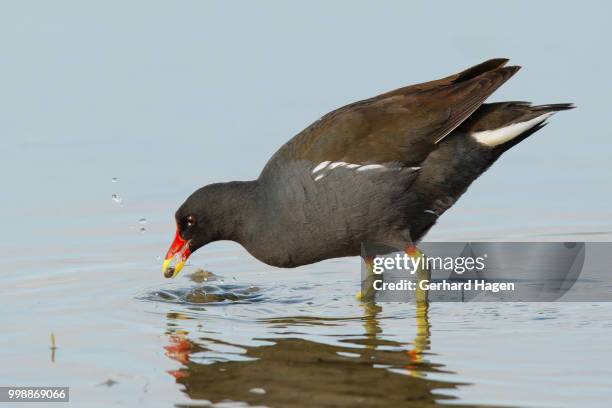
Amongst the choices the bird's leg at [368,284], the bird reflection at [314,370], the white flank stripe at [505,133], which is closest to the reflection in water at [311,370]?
the bird reflection at [314,370]

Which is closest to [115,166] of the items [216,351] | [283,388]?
[216,351]

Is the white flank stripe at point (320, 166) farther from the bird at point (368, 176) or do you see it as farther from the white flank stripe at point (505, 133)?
the white flank stripe at point (505, 133)

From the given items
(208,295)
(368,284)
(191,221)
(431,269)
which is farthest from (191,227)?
(431,269)

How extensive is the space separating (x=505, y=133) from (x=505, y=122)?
10 cm

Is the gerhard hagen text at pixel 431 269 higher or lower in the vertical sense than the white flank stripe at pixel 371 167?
lower

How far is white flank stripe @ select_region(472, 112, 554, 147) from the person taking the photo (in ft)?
30.8

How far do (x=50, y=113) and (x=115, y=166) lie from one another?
1.76 metres

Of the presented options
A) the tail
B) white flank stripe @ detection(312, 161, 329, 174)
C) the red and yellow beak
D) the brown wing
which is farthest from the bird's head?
the tail

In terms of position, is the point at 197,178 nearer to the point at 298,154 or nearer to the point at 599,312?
the point at 298,154

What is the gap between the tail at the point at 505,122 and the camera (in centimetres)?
938

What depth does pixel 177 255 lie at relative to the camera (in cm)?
974

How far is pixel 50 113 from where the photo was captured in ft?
47.0

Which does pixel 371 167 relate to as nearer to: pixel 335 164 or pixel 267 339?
pixel 335 164

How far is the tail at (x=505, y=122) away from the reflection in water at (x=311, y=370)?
149 centimetres
